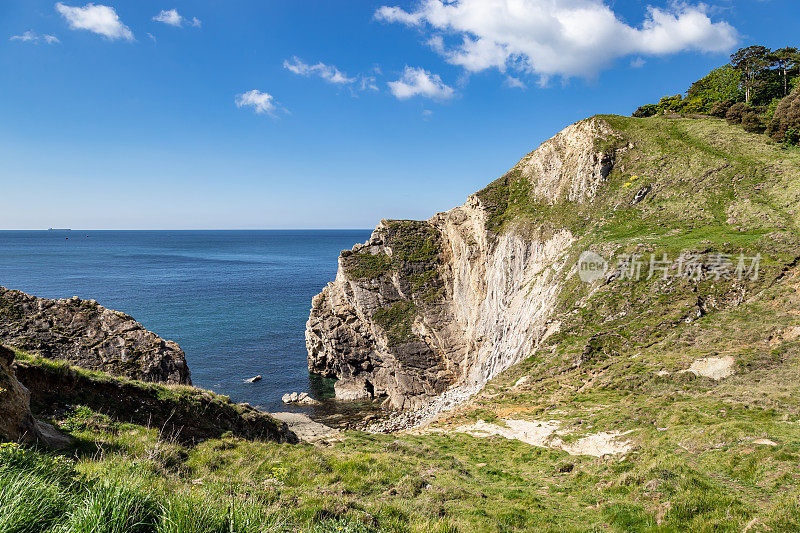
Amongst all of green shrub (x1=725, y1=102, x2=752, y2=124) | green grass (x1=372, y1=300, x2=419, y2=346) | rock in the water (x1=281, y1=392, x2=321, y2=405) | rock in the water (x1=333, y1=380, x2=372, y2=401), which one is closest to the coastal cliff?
green grass (x1=372, y1=300, x2=419, y2=346)

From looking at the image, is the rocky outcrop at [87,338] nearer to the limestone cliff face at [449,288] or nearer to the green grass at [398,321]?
the green grass at [398,321]

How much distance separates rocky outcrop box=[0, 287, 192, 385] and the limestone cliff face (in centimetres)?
3042

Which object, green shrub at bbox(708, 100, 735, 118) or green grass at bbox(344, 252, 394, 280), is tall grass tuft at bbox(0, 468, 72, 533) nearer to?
green grass at bbox(344, 252, 394, 280)

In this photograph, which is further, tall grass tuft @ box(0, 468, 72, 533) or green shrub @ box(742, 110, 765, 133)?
green shrub @ box(742, 110, 765, 133)

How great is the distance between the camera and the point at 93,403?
14.0m

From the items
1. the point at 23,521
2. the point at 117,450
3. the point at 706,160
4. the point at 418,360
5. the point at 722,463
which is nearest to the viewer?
the point at 23,521

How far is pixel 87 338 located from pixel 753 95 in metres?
101

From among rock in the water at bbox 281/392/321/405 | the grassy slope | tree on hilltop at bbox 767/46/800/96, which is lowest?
rock in the water at bbox 281/392/321/405

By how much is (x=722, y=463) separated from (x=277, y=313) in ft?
267

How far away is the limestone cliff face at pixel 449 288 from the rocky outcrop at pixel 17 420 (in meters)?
38.1

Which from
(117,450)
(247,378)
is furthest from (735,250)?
(247,378)

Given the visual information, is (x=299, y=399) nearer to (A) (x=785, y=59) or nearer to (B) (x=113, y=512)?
(B) (x=113, y=512)

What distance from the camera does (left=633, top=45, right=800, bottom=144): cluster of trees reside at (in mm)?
49531

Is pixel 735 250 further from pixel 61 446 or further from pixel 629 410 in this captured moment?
pixel 61 446
